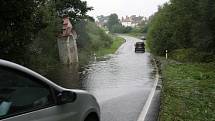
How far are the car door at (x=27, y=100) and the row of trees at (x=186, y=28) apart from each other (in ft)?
112

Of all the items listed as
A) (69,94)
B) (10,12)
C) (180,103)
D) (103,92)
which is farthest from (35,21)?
(69,94)

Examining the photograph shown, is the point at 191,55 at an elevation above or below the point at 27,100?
below

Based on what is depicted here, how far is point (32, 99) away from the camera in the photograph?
16.9 feet

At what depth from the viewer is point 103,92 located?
57.2 feet

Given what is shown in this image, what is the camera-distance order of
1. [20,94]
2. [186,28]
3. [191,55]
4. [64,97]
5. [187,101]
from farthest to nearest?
[186,28] < [191,55] < [187,101] < [64,97] < [20,94]

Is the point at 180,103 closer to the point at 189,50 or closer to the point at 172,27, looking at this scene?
the point at 189,50

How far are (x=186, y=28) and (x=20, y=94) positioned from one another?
45900mm

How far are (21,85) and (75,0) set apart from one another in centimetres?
4824

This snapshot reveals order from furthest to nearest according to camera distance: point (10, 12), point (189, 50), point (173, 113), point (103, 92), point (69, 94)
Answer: point (189, 50)
point (10, 12)
point (103, 92)
point (173, 113)
point (69, 94)

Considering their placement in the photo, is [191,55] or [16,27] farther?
[191,55]

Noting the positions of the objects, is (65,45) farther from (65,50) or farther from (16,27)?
(16,27)

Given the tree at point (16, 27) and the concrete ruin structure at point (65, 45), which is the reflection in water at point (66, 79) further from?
the concrete ruin structure at point (65, 45)

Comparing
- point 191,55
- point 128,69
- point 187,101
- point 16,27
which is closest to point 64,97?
point 187,101

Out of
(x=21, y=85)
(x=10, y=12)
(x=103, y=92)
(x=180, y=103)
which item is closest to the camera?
(x=21, y=85)
